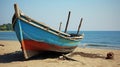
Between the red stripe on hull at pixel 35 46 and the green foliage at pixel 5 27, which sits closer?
the red stripe on hull at pixel 35 46

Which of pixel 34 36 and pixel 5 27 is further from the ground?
pixel 34 36

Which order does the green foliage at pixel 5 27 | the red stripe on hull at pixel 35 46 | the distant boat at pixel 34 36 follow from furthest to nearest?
1. the green foliage at pixel 5 27
2. the red stripe on hull at pixel 35 46
3. the distant boat at pixel 34 36

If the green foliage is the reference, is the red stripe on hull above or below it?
above

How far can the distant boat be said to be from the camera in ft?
32.7

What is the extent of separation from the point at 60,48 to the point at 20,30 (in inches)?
115

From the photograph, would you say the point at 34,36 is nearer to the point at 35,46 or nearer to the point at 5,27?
the point at 35,46

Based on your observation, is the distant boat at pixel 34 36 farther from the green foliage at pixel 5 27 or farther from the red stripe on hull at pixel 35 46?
the green foliage at pixel 5 27

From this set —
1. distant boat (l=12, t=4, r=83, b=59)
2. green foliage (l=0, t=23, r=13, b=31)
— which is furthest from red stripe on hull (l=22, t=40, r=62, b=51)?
green foliage (l=0, t=23, r=13, b=31)

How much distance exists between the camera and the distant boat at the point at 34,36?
32.7 feet

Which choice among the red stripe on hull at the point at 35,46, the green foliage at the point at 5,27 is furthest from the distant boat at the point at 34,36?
the green foliage at the point at 5,27

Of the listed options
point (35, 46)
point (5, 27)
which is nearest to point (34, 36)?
point (35, 46)

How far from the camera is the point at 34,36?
408 inches

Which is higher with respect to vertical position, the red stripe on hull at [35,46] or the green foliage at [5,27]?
the red stripe on hull at [35,46]

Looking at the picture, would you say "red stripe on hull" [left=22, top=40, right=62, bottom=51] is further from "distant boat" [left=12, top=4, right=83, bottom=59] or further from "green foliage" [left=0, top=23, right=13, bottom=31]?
"green foliage" [left=0, top=23, right=13, bottom=31]
